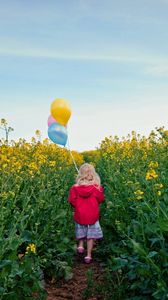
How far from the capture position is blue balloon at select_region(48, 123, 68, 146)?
1247 centimetres

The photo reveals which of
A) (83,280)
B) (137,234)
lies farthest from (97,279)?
(137,234)

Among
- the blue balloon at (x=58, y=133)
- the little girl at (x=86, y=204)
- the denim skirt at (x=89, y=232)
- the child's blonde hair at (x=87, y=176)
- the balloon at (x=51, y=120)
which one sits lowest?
the denim skirt at (x=89, y=232)

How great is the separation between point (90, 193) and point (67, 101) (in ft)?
17.1

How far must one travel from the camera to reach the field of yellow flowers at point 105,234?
476 centimetres

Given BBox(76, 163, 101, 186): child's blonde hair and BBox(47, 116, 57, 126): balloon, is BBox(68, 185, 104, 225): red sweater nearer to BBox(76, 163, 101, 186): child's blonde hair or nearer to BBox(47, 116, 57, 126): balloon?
BBox(76, 163, 101, 186): child's blonde hair

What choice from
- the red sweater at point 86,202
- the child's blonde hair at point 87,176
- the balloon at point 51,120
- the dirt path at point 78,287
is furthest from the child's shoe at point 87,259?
the balloon at point 51,120

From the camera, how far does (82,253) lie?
791cm

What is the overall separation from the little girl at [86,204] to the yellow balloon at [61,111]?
4634 millimetres

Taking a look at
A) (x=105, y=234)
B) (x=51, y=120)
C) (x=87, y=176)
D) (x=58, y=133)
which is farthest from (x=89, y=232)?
(x=51, y=120)

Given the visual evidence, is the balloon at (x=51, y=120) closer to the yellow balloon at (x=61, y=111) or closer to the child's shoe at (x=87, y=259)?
the yellow balloon at (x=61, y=111)

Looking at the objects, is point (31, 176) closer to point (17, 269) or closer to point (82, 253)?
point (82, 253)

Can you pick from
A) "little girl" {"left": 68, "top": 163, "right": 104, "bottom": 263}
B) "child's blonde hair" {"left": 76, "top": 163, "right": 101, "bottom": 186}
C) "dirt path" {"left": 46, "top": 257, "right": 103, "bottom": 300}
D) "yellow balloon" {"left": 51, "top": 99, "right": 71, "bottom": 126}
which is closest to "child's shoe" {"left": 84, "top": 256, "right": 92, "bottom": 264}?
"dirt path" {"left": 46, "top": 257, "right": 103, "bottom": 300}

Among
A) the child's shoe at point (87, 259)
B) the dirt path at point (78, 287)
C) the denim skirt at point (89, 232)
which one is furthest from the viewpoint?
the denim skirt at point (89, 232)

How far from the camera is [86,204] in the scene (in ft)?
24.8
